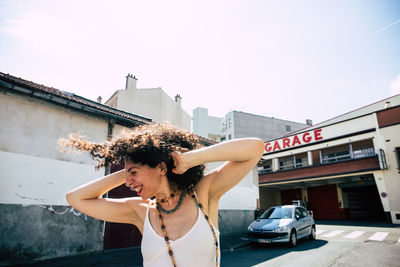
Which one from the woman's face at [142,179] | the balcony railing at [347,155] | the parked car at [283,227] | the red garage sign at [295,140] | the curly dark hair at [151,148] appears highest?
the red garage sign at [295,140]

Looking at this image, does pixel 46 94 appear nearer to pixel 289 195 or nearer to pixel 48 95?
pixel 48 95

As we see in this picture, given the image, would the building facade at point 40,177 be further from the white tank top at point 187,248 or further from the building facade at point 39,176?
the white tank top at point 187,248

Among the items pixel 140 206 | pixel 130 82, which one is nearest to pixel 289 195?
pixel 130 82

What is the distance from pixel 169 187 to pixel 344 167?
2297 centimetres

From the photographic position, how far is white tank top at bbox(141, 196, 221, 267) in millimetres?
1425

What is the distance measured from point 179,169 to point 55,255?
813 cm

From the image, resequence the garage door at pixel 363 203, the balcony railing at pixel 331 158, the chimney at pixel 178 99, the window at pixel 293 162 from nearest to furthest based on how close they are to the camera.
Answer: the balcony railing at pixel 331 158
the garage door at pixel 363 203
the chimney at pixel 178 99
the window at pixel 293 162

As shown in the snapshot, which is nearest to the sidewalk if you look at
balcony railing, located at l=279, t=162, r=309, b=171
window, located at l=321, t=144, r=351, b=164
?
window, located at l=321, t=144, r=351, b=164

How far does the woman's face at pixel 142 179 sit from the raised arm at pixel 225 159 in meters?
0.19

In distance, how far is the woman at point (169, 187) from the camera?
4.85 ft

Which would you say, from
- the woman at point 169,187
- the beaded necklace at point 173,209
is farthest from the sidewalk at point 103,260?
the beaded necklace at point 173,209

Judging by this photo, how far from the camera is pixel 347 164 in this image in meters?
20.5

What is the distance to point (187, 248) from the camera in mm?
1443

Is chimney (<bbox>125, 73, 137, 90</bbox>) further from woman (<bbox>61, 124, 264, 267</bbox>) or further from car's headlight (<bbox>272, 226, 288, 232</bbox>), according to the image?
woman (<bbox>61, 124, 264, 267</bbox>)
